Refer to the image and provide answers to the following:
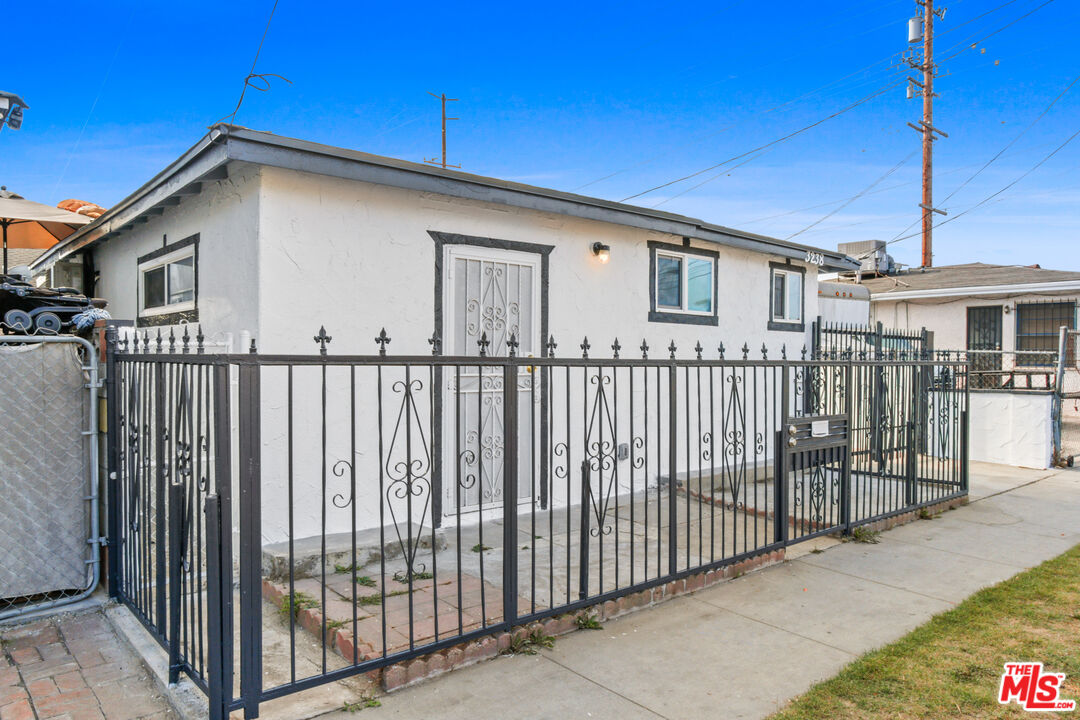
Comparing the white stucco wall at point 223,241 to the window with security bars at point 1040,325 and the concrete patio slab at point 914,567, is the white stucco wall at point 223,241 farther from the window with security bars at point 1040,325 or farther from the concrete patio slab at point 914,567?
the window with security bars at point 1040,325

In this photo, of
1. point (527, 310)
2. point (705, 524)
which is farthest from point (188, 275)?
point (705, 524)

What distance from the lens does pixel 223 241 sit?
211 inches

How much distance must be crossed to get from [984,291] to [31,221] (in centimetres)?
1669

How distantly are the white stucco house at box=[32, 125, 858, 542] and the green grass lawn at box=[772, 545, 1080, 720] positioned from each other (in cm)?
168

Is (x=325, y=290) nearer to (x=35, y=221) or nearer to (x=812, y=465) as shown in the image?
(x=812, y=465)

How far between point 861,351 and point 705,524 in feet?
18.7

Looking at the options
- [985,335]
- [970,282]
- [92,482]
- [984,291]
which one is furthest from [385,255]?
[985,335]

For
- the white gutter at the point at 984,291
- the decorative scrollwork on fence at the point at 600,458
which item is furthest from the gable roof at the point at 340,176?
the white gutter at the point at 984,291

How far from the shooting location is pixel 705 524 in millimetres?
6270

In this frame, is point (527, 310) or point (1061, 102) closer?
point (527, 310)

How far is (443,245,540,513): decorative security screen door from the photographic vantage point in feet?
19.6

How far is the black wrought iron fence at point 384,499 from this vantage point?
2.93m

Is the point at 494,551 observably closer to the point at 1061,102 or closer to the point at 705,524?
the point at 705,524

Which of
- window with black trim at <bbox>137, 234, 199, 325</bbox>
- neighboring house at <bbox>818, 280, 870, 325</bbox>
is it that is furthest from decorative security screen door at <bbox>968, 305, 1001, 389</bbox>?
window with black trim at <bbox>137, 234, 199, 325</bbox>
